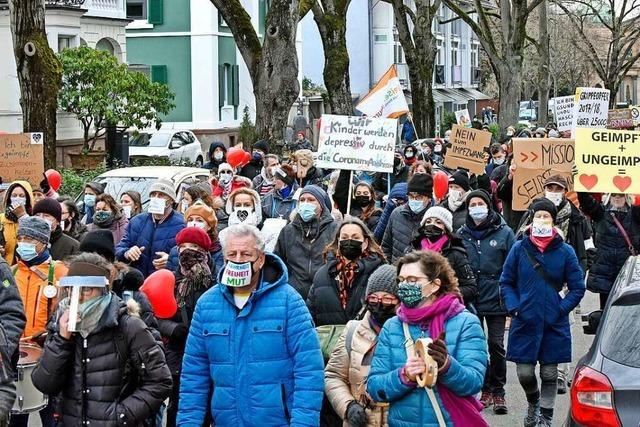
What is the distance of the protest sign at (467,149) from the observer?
61.7 ft

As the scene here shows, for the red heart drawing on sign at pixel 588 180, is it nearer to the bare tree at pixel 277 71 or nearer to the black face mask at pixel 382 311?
the black face mask at pixel 382 311

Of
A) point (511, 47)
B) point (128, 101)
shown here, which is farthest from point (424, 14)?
point (128, 101)

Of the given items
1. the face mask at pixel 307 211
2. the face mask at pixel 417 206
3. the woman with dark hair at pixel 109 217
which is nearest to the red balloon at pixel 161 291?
the face mask at pixel 307 211

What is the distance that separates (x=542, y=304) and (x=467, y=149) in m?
9.70

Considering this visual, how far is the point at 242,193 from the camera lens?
34.9ft

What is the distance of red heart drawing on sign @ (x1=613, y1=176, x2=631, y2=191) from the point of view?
1147cm

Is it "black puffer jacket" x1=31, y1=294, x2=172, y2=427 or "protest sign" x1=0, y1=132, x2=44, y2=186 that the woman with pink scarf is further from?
"protest sign" x1=0, y1=132, x2=44, y2=186

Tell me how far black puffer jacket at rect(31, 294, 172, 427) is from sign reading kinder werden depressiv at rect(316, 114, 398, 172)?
790 centimetres

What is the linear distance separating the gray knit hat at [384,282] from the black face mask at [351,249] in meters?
1.32

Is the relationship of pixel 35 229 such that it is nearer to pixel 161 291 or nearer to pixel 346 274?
pixel 161 291

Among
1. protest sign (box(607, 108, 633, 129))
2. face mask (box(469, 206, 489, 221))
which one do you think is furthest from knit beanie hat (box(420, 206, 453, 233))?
protest sign (box(607, 108, 633, 129))

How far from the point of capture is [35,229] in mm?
8148

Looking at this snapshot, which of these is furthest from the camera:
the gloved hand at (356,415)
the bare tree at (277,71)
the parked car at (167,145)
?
the parked car at (167,145)

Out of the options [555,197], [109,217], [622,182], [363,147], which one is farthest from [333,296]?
[363,147]
